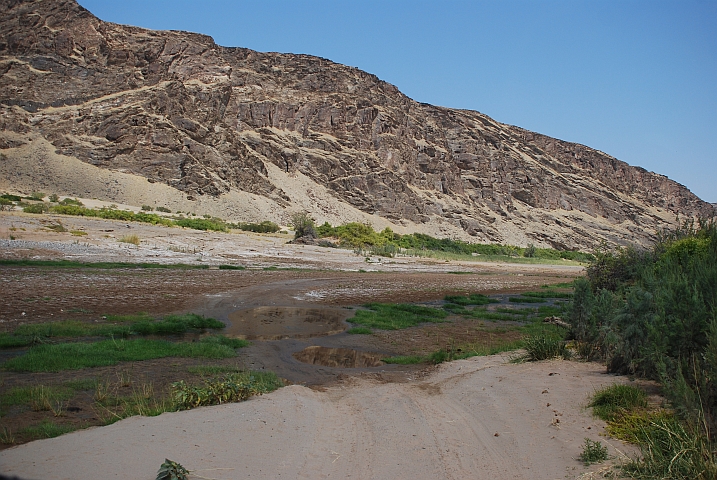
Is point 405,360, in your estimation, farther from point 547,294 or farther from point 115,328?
point 547,294

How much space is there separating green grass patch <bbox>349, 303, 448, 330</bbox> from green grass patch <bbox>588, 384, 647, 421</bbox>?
10424 mm

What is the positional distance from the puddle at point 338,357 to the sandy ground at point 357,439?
3450 mm

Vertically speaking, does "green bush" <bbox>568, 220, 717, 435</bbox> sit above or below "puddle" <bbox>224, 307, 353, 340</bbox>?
above

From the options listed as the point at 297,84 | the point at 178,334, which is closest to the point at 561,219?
the point at 297,84

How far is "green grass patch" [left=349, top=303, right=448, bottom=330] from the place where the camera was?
1759 cm

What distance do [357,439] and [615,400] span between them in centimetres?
339

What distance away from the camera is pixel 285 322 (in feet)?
56.1

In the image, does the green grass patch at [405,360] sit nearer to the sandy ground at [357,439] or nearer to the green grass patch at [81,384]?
the sandy ground at [357,439]

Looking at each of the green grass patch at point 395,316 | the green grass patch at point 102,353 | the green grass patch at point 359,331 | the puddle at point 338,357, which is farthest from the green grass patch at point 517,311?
the green grass patch at point 102,353

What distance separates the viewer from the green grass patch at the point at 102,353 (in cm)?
941

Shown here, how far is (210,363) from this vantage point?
1059 cm

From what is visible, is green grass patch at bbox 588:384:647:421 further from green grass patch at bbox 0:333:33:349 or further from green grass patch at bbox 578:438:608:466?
green grass patch at bbox 0:333:33:349

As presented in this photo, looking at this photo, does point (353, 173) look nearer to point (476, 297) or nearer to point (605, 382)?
point (476, 297)

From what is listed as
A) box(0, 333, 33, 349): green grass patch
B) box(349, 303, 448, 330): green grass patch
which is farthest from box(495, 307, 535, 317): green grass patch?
box(0, 333, 33, 349): green grass patch
